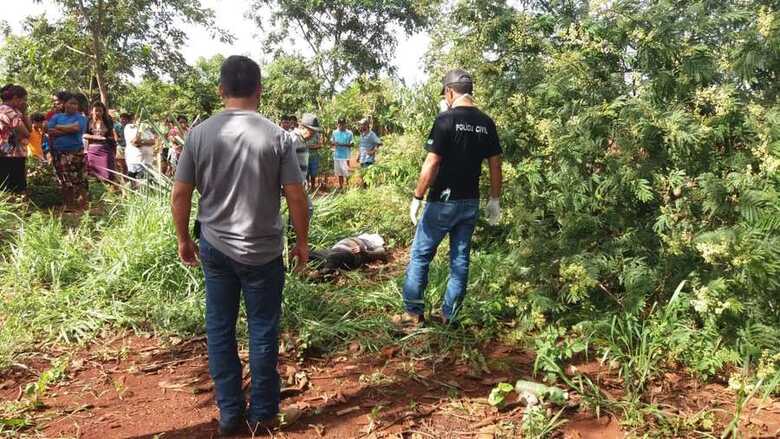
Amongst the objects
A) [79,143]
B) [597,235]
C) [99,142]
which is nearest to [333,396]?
[597,235]

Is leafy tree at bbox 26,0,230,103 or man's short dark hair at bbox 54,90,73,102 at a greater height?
leafy tree at bbox 26,0,230,103

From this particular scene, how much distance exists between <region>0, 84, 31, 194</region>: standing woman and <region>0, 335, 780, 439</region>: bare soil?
12.6 ft

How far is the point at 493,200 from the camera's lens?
12.6 ft

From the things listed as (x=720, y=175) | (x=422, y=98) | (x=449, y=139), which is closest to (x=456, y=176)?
(x=449, y=139)

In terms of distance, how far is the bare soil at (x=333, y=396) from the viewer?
A: 2.66 m

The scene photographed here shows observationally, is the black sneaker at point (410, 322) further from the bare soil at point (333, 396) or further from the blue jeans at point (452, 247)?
the bare soil at point (333, 396)

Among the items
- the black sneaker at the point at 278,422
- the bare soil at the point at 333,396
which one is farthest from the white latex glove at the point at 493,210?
the black sneaker at the point at 278,422

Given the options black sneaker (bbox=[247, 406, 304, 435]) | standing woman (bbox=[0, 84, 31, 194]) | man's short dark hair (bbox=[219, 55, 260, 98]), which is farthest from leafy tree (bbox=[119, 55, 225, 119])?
black sneaker (bbox=[247, 406, 304, 435])

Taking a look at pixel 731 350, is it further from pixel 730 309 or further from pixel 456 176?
pixel 456 176

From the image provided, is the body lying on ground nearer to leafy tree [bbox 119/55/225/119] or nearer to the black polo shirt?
the black polo shirt

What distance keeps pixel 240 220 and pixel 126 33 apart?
14.5 m

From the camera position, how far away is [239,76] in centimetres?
239

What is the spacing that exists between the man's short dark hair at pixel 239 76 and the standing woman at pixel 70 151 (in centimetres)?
546

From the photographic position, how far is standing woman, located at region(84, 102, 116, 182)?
23.7 ft
